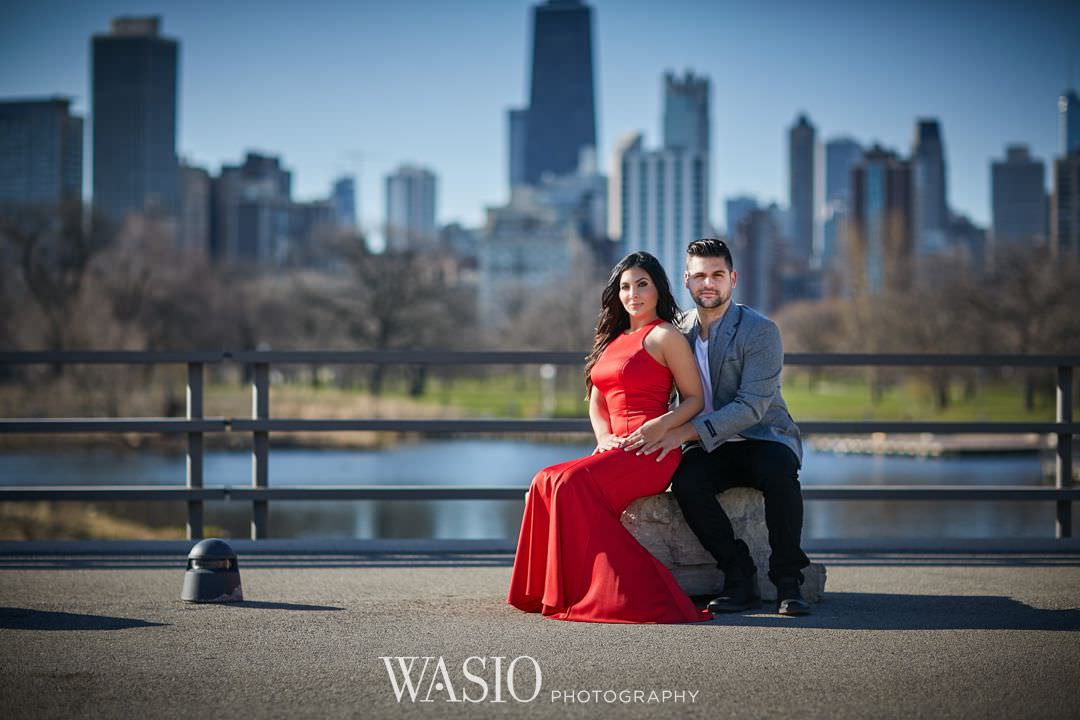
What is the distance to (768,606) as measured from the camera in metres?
6.16

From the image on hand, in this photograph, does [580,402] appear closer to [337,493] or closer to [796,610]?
[337,493]

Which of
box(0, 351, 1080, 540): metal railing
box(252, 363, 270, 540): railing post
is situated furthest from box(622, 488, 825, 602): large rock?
box(252, 363, 270, 540): railing post

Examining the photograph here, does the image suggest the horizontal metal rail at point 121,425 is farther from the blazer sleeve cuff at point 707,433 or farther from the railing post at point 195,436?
the blazer sleeve cuff at point 707,433

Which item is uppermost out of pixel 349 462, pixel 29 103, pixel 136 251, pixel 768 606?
pixel 29 103

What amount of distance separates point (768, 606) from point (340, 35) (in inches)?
6319

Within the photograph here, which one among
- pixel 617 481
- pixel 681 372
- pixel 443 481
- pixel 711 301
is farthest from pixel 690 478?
pixel 443 481

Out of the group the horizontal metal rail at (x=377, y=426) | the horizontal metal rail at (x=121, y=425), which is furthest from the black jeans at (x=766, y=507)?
the horizontal metal rail at (x=121, y=425)

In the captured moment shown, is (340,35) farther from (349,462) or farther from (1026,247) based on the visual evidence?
(349,462)

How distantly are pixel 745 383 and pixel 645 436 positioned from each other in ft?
1.90

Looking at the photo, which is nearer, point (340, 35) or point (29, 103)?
point (340, 35)

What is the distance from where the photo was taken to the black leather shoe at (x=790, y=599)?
5836 millimetres

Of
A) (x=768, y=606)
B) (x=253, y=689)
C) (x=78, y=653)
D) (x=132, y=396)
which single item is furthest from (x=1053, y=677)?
(x=132, y=396)

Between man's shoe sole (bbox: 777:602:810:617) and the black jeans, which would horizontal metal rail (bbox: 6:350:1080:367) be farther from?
man's shoe sole (bbox: 777:602:810:617)

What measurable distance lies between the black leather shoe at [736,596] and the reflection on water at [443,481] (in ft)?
35.7
